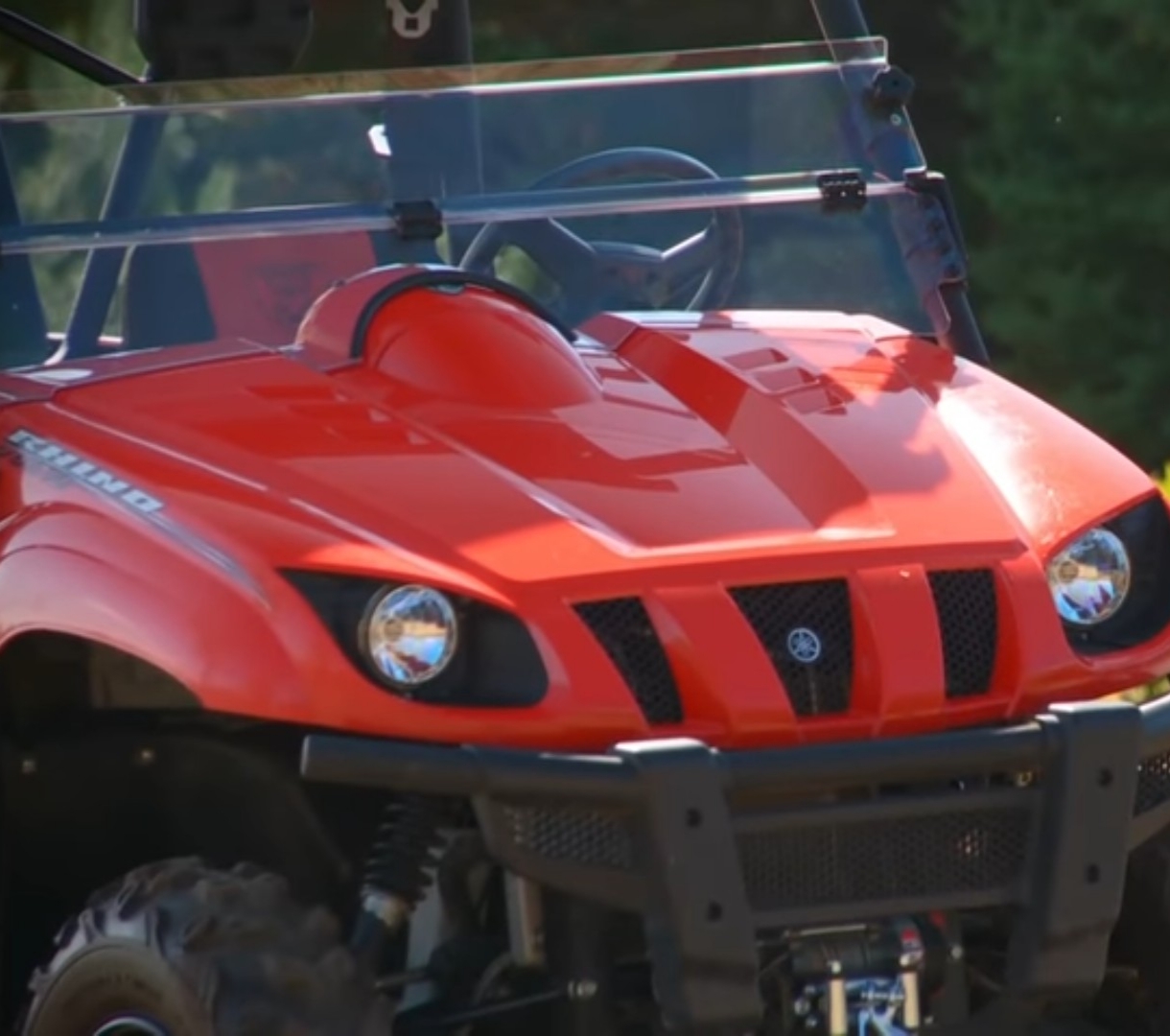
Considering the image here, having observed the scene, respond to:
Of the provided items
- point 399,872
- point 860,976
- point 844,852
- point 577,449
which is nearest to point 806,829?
point 844,852

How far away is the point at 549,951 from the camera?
11.8 ft

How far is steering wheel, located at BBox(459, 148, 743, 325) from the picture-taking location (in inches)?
175

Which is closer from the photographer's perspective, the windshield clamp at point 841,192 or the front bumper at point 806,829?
the front bumper at point 806,829

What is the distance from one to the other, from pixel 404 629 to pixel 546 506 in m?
0.25

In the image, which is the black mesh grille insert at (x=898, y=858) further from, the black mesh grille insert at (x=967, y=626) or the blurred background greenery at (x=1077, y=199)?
the blurred background greenery at (x=1077, y=199)

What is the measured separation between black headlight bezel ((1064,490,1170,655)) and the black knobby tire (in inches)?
40.4

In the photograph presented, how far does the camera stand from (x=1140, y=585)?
12.9 feet

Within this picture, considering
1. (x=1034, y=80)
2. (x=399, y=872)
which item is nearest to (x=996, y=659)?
(x=399, y=872)

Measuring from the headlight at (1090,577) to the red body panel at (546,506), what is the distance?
1.7 inches

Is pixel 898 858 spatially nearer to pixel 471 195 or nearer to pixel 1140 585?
pixel 1140 585

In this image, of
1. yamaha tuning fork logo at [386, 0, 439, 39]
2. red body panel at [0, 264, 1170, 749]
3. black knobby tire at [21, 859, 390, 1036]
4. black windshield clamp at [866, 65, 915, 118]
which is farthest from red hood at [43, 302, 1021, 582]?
yamaha tuning fork logo at [386, 0, 439, 39]

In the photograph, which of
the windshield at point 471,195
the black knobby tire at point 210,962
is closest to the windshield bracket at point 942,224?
the windshield at point 471,195

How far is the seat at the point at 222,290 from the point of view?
13.9 feet

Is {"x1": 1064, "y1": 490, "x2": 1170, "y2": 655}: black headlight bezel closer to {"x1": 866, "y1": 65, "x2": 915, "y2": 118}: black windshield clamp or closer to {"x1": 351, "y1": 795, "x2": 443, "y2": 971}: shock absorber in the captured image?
{"x1": 351, "y1": 795, "x2": 443, "y2": 971}: shock absorber
